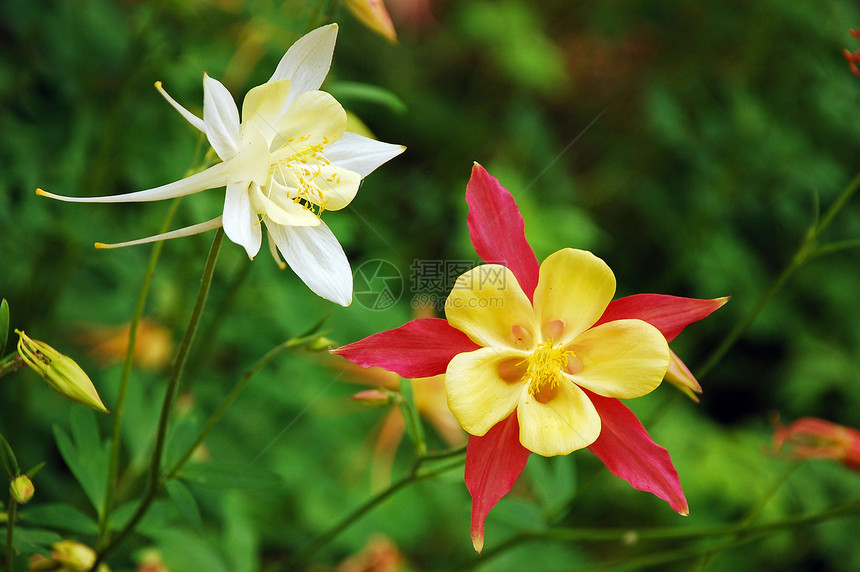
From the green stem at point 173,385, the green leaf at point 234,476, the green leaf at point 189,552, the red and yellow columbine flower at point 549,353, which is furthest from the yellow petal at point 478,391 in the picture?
the green leaf at point 189,552

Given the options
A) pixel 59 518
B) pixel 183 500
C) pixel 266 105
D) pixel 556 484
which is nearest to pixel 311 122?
pixel 266 105

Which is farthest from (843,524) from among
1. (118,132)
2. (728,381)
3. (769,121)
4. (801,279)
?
(118,132)

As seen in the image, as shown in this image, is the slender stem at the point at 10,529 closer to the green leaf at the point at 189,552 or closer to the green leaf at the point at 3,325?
the green leaf at the point at 3,325

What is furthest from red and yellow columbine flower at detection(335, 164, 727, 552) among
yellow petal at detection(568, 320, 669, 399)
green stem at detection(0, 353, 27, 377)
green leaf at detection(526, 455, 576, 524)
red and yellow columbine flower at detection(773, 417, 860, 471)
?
red and yellow columbine flower at detection(773, 417, 860, 471)

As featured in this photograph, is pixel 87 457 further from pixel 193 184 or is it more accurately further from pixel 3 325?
pixel 193 184

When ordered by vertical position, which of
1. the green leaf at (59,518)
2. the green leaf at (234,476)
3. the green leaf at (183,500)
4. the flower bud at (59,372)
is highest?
the flower bud at (59,372)

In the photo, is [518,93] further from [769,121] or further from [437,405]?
[437,405]

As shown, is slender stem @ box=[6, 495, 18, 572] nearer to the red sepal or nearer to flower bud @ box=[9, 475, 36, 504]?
flower bud @ box=[9, 475, 36, 504]
